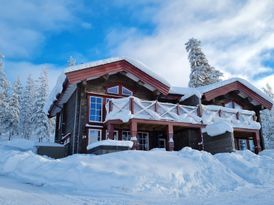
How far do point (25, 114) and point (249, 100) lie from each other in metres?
Answer: 41.7

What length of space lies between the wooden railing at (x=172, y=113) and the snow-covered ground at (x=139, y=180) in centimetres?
393

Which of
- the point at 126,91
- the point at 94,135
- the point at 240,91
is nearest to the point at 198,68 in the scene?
the point at 240,91

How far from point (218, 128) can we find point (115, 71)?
6.96 m

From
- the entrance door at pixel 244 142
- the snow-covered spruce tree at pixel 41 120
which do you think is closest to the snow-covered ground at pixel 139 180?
the entrance door at pixel 244 142

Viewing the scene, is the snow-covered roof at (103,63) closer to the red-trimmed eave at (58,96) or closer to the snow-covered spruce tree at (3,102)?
the red-trimmed eave at (58,96)

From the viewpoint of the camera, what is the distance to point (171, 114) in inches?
630

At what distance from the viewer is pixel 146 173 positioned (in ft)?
29.1

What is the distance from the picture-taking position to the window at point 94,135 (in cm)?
1595

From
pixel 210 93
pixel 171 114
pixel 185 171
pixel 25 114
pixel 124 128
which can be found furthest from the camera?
pixel 25 114

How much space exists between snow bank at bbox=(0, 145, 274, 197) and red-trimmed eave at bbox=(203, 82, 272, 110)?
24.0 feet

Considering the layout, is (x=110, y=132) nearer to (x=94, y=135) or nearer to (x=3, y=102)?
(x=94, y=135)

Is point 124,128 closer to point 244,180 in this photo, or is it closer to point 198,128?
point 198,128

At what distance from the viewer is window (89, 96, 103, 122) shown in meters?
16.3

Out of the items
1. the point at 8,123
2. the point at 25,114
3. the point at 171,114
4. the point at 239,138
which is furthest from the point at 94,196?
the point at 25,114
